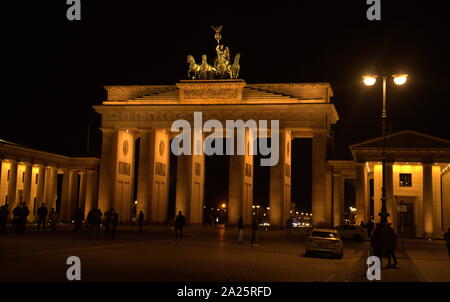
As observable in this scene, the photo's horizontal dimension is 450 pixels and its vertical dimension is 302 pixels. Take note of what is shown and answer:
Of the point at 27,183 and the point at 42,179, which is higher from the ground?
the point at 42,179

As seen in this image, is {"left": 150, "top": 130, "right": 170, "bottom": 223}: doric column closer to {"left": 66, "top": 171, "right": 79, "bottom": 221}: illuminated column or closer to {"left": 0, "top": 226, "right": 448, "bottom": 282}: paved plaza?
{"left": 66, "top": 171, "right": 79, "bottom": 221}: illuminated column

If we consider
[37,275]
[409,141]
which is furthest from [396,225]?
[37,275]

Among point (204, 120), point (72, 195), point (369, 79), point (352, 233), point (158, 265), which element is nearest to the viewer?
point (158, 265)

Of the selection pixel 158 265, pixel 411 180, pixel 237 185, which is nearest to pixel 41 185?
pixel 237 185

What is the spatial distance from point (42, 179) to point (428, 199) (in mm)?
41367

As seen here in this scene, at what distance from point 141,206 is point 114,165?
5.34 m

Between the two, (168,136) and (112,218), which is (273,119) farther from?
(112,218)

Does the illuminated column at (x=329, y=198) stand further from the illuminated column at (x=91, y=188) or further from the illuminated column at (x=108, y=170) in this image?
the illuminated column at (x=91, y=188)

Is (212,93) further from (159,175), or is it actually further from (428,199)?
(428,199)

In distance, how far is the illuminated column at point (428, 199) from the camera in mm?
48312

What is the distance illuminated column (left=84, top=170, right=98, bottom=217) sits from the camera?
228 feet

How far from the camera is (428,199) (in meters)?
48.7

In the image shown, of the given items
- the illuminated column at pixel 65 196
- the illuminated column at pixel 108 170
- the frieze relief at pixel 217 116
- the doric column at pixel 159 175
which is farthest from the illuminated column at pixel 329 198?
the illuminated column at pixel 65 196

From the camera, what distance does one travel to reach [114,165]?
63.6 metres
